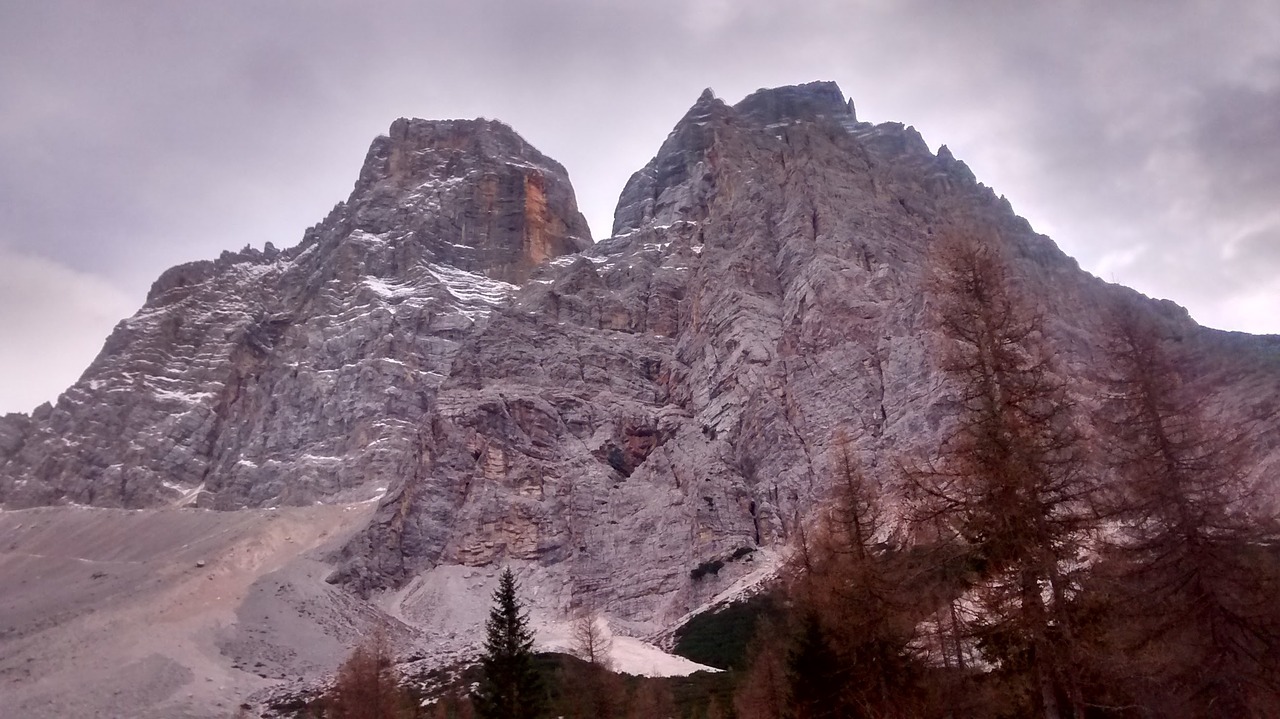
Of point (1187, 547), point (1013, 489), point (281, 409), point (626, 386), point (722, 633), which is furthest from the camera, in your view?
point (281, 409)

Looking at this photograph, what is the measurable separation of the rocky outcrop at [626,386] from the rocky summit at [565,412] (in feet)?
1.50

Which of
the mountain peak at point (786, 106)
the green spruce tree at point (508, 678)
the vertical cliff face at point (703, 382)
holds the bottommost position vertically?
the green spruce tree at point (508, 678)

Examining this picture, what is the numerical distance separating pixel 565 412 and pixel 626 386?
471 inches

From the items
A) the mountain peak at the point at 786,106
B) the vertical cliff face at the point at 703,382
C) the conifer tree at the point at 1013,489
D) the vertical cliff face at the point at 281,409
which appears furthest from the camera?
the mountain peak at the point at 786,106

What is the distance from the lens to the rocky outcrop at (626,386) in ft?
337

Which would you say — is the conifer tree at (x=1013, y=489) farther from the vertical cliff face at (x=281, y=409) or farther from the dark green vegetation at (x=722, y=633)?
the vertical cliff face at (x=281, y=409)

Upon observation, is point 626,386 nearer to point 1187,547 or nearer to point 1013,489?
point 1187,547

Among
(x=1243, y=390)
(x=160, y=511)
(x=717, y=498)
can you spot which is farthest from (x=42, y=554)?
(x=1243, y=390)

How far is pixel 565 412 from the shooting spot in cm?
12738


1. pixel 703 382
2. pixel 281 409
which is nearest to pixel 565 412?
pixel 703 382

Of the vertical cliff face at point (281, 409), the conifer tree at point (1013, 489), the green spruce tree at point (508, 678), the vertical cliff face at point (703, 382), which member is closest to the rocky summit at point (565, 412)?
the vertical cliff face at point (703, 382)

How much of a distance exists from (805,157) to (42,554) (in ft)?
445

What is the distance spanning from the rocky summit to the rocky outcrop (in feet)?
1.50

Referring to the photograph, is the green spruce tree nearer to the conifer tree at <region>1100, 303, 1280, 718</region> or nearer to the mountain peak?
the conifer tree at <region>1100, 303, 1280, 718</region>
